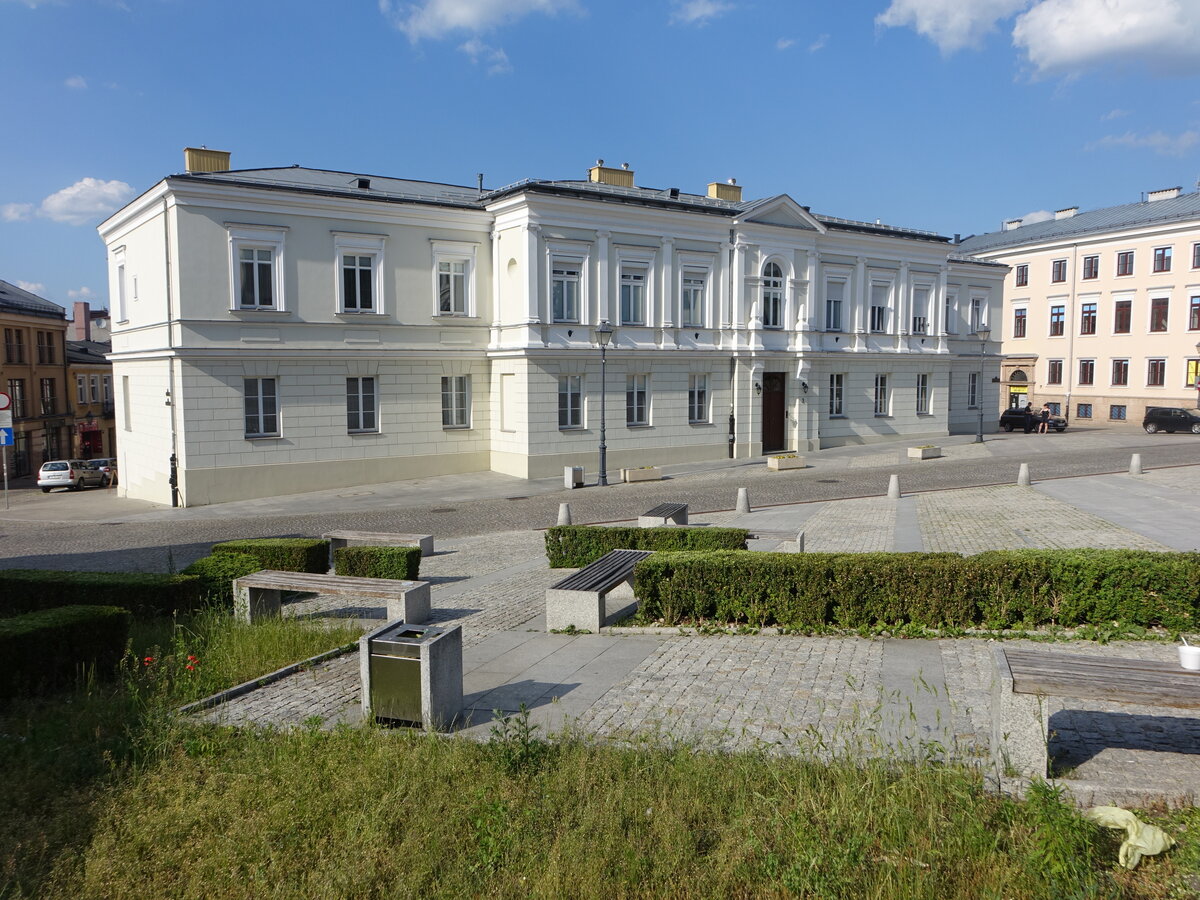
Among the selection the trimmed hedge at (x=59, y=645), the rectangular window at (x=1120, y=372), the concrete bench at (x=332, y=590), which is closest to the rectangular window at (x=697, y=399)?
the concrete bench at (x=332, y=590)

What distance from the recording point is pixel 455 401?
3077 cm

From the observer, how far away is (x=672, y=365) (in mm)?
32406

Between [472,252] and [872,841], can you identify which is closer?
[872,841]

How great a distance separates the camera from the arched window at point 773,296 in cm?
3481

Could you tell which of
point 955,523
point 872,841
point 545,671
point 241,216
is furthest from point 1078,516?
point 241,216

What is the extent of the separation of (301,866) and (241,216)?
964 inches

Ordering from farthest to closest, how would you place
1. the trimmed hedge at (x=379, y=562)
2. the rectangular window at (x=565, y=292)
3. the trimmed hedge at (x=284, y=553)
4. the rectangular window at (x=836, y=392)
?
1. the rectangular window at (x=836, y=392)
2. the rectangular window at (x=565, y=292)
3. the trimmed hedge at (x=379, y=562)
4. the trimmed hedge at (x=284, y=553)

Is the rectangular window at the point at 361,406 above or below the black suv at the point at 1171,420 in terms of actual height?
above

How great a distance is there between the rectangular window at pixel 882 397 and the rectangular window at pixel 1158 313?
75.4 feet

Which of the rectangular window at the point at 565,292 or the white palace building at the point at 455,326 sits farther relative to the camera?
the rectangular window at the point at 565,292

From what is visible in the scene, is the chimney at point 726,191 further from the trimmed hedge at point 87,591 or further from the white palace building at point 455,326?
the trimmed hedge at point 87,591

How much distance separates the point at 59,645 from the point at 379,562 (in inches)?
207

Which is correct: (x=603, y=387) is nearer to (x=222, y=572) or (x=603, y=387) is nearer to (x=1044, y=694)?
(x=222, y=572)

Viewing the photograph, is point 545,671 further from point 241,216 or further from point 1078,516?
point 241,216
